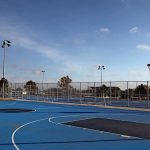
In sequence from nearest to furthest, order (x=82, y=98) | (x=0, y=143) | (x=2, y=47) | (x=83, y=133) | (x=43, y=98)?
(x=0, y=143) → (x=83, y=133) → (x=82, y=98) → (x=43, y=98) → (x=2, y=47)

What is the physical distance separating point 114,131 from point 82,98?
24.7 metres

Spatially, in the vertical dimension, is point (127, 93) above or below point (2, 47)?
below

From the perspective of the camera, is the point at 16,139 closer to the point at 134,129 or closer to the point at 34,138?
the point at 34,138

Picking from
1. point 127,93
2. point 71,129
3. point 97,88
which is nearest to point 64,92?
point 97,88

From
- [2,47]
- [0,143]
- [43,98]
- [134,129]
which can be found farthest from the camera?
[2,47]

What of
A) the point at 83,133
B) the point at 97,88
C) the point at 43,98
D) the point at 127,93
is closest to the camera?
the point at 83,133

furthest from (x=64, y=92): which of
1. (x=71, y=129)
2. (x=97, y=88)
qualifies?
(x=71, y=129)

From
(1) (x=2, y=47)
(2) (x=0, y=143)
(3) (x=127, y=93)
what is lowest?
(2) (x=0, y=143)

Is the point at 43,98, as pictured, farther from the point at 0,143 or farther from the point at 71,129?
the point at 0,143

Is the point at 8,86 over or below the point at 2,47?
below

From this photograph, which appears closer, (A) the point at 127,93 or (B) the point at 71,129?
(B) the point at 71,129

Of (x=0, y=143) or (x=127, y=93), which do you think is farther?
(x=127, y=93)

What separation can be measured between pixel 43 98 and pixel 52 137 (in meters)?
31.3

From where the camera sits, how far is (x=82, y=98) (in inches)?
1534
